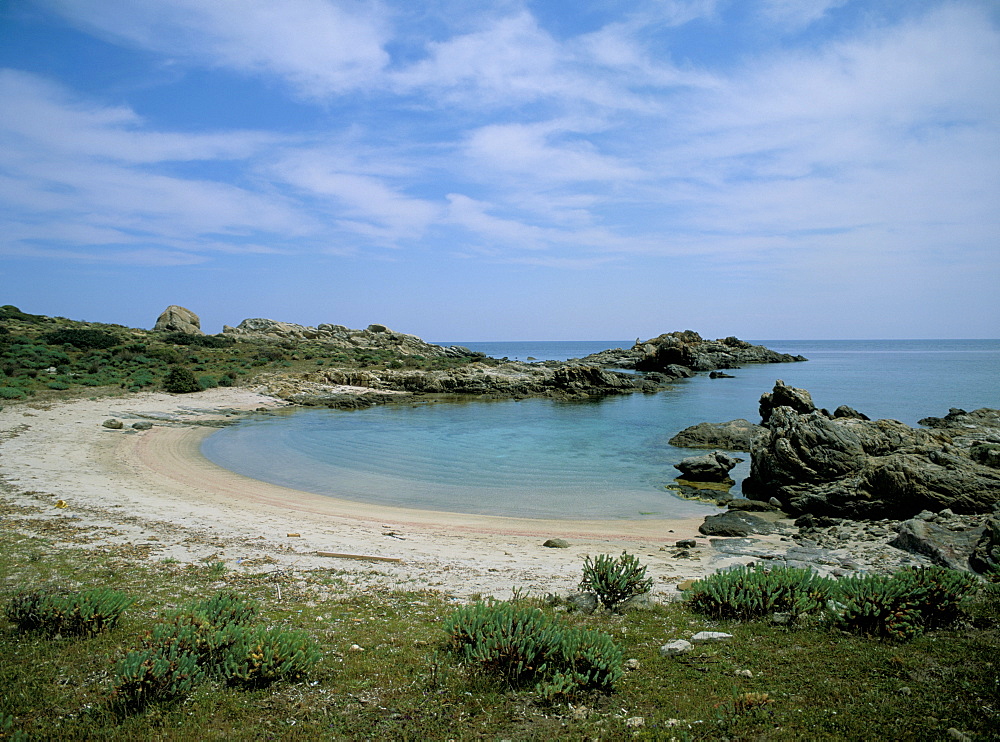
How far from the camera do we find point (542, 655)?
5.60 meters

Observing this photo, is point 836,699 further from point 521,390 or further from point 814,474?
point 521,390

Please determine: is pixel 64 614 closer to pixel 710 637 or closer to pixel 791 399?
pixel 710 637

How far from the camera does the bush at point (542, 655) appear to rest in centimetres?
529

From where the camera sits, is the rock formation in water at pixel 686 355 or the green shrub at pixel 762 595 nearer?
the green shrub at pixel 762 595

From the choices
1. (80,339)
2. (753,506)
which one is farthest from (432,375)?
(753,506)

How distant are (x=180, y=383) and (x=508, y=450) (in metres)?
27.6

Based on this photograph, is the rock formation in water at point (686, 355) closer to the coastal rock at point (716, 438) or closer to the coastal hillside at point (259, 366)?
the coastal hillside at point (259, 366)

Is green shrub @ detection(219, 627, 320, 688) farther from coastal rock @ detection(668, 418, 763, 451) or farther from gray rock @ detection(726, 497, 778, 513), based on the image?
coastal rock @ detection(668, 418, 763, 451)

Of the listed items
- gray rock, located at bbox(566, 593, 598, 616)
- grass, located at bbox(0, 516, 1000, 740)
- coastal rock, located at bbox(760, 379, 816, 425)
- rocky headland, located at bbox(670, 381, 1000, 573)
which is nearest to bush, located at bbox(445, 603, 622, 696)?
grass, located at bbox(0, 516, 1000, 740)

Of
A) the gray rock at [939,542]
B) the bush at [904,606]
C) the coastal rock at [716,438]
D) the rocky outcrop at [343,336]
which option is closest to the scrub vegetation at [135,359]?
the rocky outcrop at [343,336]

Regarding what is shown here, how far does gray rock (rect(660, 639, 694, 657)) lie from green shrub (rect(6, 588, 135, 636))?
6435 mm

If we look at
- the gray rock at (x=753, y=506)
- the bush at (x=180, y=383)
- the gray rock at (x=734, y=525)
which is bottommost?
the gray rock at (x=753, y=506)

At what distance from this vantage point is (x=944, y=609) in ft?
20.8

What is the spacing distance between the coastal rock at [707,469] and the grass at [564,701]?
16.4m
